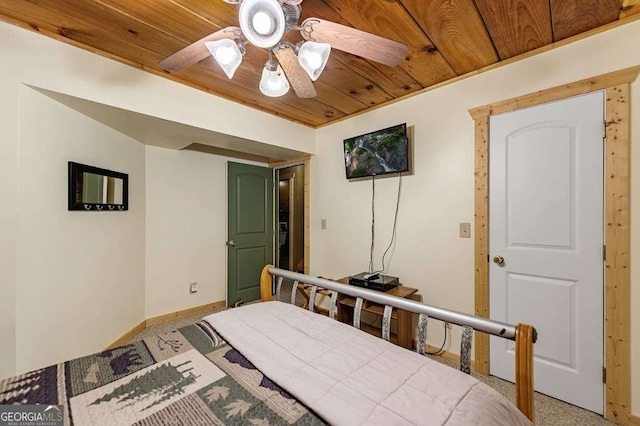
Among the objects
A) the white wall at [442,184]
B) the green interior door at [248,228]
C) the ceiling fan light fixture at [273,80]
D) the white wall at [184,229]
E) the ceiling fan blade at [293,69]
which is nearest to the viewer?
the ceiling fan blade at [293,69]

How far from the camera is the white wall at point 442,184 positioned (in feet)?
5.19

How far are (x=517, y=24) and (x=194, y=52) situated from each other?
6.03ft

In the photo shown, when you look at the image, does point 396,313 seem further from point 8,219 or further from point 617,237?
point 8,219

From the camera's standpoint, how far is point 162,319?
119 inches

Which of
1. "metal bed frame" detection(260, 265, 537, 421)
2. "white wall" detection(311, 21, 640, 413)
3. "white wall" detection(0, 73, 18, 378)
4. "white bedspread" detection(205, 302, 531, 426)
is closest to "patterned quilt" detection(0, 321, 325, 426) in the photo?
"white bedspread" detection(205, 302, 531, 426)

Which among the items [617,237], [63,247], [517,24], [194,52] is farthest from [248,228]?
[617,237]

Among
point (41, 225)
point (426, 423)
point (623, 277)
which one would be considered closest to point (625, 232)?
point (623, 277)

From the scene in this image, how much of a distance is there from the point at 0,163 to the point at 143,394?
160cm

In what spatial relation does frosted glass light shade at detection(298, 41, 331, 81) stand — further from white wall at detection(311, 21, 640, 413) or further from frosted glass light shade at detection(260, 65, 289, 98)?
white wall at detection(311, 21, 640, 413)

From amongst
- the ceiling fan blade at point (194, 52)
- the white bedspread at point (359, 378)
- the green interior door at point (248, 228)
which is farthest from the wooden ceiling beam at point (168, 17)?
the green interior door at point (248, 228)

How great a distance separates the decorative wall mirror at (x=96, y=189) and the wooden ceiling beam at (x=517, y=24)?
278 centimetres

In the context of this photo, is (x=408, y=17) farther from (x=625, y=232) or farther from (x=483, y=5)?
(x=625, y=232)

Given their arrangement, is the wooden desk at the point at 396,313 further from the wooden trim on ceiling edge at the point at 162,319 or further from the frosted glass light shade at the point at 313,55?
the wooden trim on ceiling edge at the point at 162,319

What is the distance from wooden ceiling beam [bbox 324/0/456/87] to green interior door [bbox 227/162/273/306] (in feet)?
8.12
